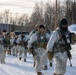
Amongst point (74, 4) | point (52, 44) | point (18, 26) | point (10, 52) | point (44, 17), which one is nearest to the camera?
point (52, 44)

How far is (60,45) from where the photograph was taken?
33.0 feet

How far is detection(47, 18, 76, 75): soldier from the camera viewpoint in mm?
9859

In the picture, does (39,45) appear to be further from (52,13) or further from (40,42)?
(52,13)

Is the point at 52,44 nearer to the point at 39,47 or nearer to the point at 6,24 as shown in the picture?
the point at 39,47

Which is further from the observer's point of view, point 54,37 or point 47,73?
point 47,73

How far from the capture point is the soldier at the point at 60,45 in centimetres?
986

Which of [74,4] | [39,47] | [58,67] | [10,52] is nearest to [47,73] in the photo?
[39,47]

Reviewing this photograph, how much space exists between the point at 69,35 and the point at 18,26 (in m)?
95.1

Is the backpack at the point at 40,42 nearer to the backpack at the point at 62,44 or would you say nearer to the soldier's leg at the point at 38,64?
the soldier's leg at the point at 38,64

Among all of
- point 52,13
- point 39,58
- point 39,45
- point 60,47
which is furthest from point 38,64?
point 52,13

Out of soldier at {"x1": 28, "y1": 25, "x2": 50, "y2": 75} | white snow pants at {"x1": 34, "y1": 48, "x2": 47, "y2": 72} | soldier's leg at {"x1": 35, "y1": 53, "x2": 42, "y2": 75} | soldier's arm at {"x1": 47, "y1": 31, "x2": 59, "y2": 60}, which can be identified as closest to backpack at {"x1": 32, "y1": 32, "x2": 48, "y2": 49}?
soldier at {"x1": 28, "y1": 25, "x2": 50, "y2": 75}

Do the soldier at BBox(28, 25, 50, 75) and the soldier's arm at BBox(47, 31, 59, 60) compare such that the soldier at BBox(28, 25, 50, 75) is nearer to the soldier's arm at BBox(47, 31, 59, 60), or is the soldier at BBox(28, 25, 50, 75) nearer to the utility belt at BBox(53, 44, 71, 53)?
the utility belt at BBox(53, 44, 71, 53)

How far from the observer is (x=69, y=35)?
33.0 ft

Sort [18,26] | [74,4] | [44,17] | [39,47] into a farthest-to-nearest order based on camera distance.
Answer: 1. [18,26]
2. [44,17]
3. [74,4]
4. [39,47]
